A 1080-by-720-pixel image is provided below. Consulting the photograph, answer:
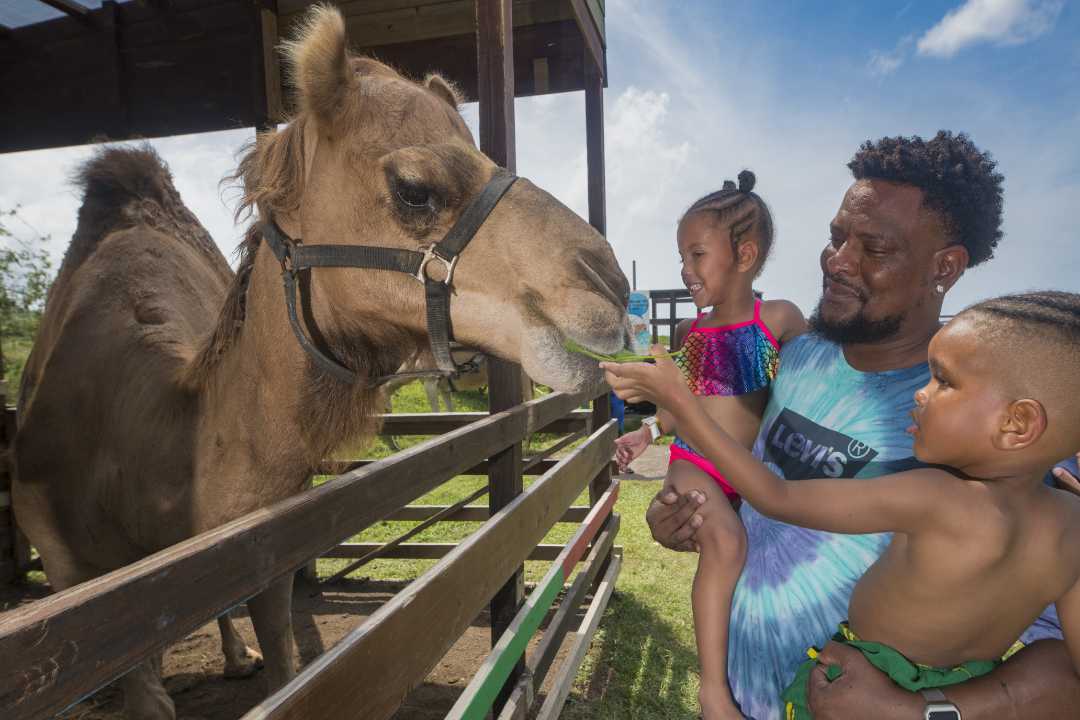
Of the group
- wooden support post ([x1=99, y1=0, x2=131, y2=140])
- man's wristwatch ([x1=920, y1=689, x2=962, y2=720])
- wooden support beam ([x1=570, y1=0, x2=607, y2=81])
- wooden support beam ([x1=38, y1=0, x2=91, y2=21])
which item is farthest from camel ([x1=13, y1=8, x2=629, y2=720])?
wooden support post ([x1=99, y1=0, x2=131, y2=140])

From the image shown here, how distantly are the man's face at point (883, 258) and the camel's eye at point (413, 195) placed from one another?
3.56 ft

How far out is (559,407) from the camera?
336cm

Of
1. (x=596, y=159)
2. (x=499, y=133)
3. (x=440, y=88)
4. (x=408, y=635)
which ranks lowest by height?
(x=408, y=635)

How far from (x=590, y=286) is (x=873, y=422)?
0.75 meters

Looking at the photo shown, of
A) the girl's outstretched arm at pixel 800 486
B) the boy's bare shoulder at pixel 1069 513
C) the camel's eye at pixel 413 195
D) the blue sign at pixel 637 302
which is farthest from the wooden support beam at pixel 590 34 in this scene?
the boy's bare shoulder at pixel 1069 513

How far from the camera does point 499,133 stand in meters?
2.57

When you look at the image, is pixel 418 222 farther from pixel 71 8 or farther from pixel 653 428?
pixel 71 8

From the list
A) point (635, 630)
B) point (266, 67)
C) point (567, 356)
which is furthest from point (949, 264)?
point (266, 67)

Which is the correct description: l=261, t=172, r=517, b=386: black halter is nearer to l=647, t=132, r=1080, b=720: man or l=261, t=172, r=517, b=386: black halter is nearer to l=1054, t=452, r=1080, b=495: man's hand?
l=647, t=132, r=1080, b=720: man

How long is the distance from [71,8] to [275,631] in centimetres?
492

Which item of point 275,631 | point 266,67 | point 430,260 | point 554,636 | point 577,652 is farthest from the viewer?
point 266,67

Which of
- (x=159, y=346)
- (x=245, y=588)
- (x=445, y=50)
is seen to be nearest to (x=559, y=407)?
(x=159, y=346)

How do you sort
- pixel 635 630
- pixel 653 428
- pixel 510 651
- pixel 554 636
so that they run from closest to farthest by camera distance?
pixel 653 428 → pixel 510 651 → pixel 554 636 → pixel 635 630

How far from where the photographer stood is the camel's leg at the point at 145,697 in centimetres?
246
